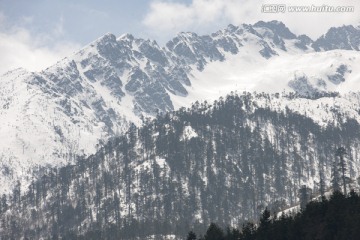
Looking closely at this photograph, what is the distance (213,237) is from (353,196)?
3646 centimetres

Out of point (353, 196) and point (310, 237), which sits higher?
point (353, 196)

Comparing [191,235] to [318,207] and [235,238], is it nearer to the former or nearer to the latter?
[235,238]

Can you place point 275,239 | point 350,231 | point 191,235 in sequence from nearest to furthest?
point 350,231 < point 275,239 < point 191,235

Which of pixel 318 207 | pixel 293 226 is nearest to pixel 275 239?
pixel 293 226

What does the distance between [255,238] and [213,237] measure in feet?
53.5

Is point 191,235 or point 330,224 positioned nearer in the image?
point 330,224

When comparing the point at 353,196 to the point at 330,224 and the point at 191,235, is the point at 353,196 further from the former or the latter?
the point at 191,235

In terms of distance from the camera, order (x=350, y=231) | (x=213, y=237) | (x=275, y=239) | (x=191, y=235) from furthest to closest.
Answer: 1. (x=213, y=237)
2. (x=191, y=235)
3. (x=275, y=239)
4. (x=350, y=231)

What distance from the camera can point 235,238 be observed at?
158 metres

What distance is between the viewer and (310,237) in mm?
136000

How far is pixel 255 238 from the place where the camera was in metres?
150

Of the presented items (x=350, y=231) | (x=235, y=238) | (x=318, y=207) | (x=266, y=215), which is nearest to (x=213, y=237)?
(x=235, y=238)

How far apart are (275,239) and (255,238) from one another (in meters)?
8.16

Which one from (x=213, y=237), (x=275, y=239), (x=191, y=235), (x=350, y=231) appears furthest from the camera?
(x=213, y=237)
